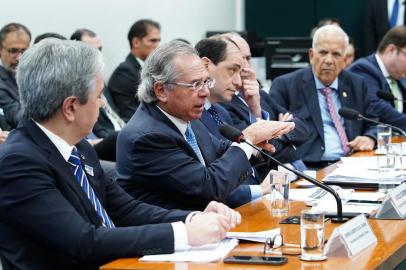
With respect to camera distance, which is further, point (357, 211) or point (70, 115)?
point (357, 211)

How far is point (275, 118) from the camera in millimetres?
4586

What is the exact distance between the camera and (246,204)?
3098mm

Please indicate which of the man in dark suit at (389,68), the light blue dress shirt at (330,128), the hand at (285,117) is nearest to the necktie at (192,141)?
the hand at (285,117)

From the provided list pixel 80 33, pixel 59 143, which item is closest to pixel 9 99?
pixel 80 33

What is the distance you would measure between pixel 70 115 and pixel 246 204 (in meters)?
1.05

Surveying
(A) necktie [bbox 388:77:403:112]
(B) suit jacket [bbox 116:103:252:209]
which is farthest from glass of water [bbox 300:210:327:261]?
(A) necktie [bbox 388:77:403:112]

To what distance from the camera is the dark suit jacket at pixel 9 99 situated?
16.8ft

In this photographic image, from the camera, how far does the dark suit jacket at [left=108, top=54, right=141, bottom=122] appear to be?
6582mm

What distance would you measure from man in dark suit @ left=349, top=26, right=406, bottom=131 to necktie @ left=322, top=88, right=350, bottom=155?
2.11ft

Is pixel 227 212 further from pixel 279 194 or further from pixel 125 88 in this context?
pixel 125 88

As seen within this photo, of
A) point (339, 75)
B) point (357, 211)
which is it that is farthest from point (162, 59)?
point (339, 75)

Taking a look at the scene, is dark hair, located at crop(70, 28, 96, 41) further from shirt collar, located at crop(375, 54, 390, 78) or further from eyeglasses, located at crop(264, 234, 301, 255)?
eyeglasses, located at crop(264, 234, 301, 255)

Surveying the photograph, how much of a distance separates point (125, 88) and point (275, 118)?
7.53ft

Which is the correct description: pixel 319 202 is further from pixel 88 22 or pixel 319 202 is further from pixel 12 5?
pixel 88 22
